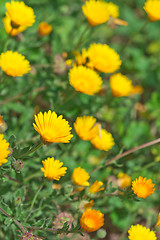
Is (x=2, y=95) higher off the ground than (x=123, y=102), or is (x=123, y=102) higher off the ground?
(x=2, y=95)

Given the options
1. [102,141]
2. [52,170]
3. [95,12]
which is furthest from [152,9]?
[52,170]

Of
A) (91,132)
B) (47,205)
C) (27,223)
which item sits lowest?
(47,205)

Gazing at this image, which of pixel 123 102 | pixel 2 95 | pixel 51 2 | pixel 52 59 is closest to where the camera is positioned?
pixel 2 95

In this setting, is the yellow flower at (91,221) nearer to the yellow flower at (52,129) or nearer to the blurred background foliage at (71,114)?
the blurred background foliage at (71,114)

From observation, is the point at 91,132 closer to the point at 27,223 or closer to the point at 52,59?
the point at 27,223

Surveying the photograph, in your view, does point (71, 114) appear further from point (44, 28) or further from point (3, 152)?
point (3, 152)

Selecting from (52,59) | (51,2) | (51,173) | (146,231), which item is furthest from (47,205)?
(51,2)
